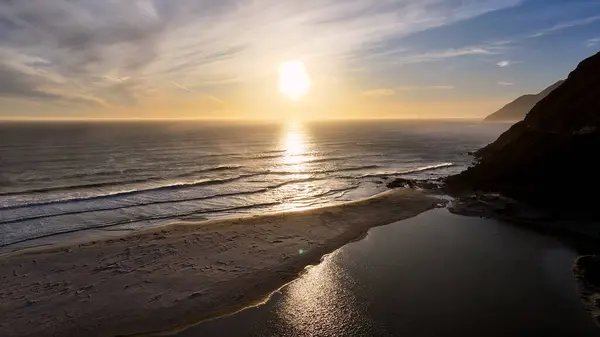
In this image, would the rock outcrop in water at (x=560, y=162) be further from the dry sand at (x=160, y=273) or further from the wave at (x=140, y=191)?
the wave at (x=140, y=191)

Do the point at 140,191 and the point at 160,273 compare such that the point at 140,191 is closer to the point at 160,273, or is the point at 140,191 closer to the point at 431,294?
the point at 160,273

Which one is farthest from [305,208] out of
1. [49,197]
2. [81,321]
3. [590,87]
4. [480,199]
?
[590,87]

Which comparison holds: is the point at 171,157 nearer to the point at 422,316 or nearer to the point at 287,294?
the point at 287,294

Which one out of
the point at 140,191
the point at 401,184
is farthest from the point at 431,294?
the point at 140,191

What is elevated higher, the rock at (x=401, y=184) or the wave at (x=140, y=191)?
the wave at (x=140, y=191)

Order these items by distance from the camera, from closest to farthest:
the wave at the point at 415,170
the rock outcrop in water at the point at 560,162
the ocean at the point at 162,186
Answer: the rock outcrop in water at the point at 560,162
the ocean at the point at 162,186
the wave at the point at 415,170

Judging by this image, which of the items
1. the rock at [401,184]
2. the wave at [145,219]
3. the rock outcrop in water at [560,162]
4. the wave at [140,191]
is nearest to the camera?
the wave at [145,219]

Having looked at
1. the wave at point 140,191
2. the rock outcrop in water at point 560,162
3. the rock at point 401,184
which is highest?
the rock outcrop in water at point 560,162

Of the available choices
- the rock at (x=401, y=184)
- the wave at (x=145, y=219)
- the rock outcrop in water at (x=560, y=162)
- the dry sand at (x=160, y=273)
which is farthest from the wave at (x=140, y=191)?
the rock outcrop in water at (x=560, y=162)
